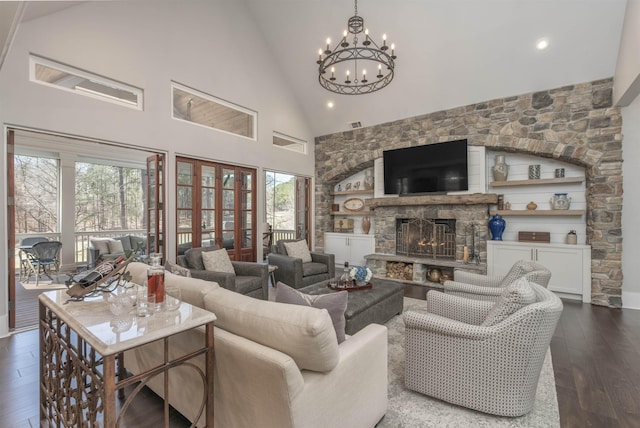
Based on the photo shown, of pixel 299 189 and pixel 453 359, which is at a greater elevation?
pixel 299 189

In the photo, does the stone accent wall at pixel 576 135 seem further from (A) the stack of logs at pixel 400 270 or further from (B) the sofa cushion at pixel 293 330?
(B) the sofa cushion at pixel 293 330

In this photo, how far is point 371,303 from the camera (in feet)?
10.3

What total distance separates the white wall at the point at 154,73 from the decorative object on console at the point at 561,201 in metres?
4.94

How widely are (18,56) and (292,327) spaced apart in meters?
4.17

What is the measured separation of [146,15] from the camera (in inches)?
166

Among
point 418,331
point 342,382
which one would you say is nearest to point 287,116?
point 418,331

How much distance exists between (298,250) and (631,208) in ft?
16.2

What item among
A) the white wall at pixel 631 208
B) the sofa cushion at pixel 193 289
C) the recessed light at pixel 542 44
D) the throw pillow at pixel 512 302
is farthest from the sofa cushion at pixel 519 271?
the recessed light at pixel 542 44

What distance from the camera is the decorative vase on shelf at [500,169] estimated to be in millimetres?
5270

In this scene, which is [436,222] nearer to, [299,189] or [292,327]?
[299,189]

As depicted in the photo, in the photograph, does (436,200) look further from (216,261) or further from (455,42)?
(216,261)

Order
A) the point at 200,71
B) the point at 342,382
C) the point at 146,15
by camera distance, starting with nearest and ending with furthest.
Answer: the point at 342,382 → the point at 146,15 → the point at 200,71

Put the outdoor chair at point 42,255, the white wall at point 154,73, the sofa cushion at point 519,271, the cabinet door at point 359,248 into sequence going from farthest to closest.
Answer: the cabinet door at point 359,248, the outdoor chair at point 42,255, the white wall at point 154,73, the sofa cushion at point 519,271

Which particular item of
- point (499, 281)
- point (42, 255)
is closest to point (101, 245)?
point (42, 255)
